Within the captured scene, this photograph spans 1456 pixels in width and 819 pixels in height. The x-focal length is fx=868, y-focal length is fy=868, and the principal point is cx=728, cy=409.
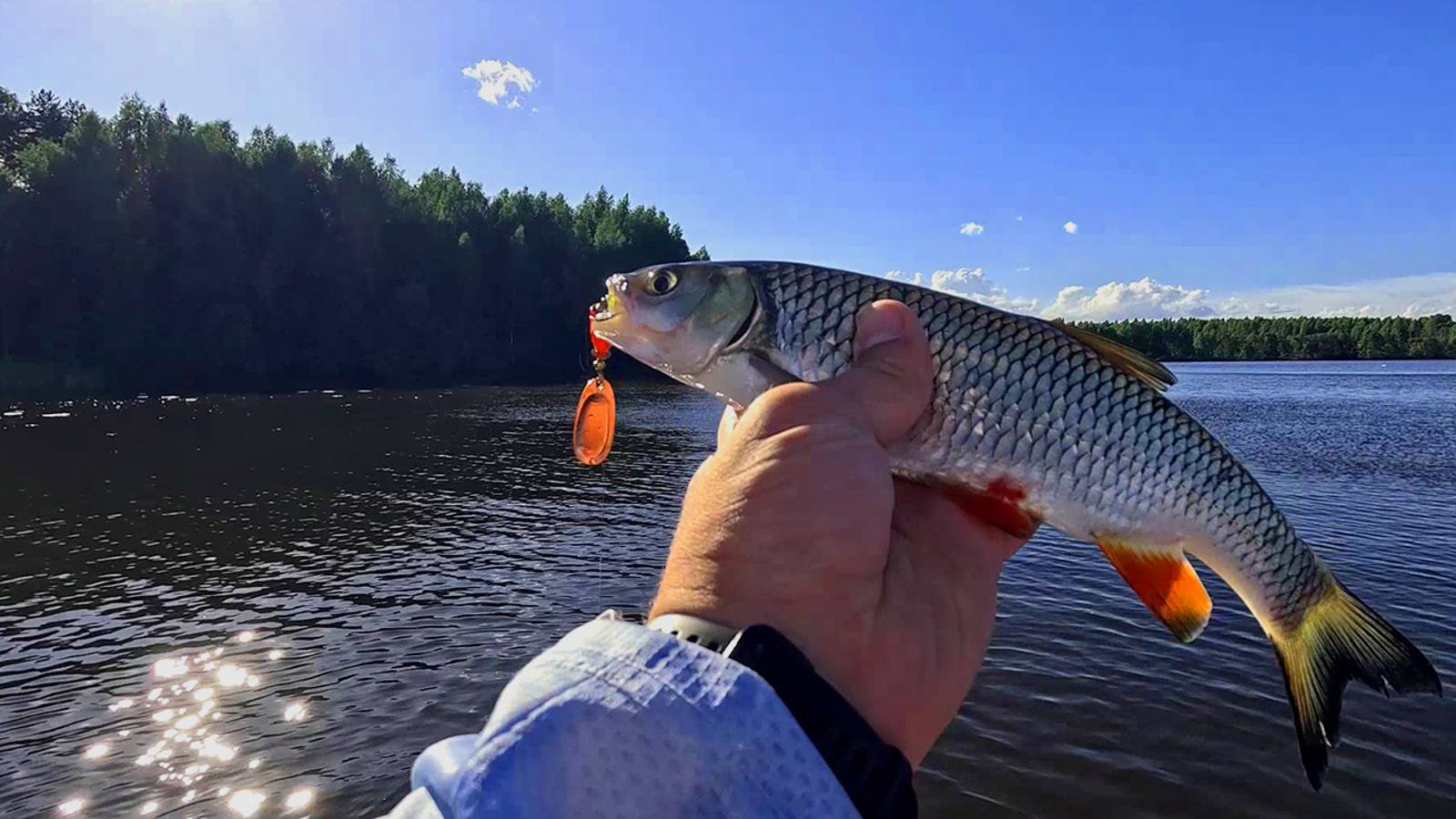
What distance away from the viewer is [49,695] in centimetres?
1297

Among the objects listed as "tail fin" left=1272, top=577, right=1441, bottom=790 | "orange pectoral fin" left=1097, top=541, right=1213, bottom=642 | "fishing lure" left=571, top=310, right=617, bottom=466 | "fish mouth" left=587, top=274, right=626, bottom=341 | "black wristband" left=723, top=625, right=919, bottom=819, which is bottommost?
"tail fin" left=1272, top=577, right=1441, bottom=790

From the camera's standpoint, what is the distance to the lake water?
10.8m

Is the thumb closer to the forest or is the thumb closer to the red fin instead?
the red fin

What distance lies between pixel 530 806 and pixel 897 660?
1.28 metres

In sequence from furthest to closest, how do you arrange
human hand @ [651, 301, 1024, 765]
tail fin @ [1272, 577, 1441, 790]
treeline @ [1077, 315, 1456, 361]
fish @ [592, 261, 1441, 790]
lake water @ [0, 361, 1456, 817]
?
treeline @ [1077, 315, 1456, 361] → lake water @ [0, 361, 1456, 817] → fish @ [592, 261, 1441, 790] → tail fin @ [1272, 577, 1441, 790] → human hand @ [651, 301, 1024, 765]

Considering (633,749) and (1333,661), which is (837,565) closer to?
(633,749)

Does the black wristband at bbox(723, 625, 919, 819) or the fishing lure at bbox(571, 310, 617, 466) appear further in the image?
the fishing lure at bbox(571, 310, 617, 466)

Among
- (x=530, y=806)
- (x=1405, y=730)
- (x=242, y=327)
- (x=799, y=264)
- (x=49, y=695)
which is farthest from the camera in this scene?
(x=242, y=327)

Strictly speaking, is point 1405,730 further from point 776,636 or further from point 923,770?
point 776,636

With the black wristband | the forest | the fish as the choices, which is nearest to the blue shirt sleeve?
the black wristband

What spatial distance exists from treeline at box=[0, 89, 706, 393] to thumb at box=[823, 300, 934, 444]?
78.0 meters

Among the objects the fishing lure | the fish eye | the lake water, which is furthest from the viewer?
the lake water

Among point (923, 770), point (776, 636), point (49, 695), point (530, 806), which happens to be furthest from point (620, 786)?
point (49, 695)

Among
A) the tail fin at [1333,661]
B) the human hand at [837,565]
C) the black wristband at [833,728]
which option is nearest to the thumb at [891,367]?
the human hand at [837,565]
